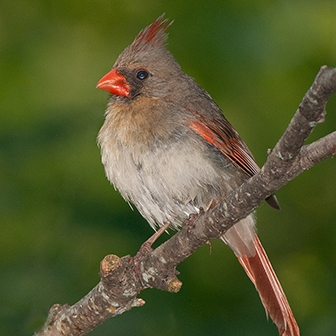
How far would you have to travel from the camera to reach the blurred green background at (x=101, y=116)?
4.72 m

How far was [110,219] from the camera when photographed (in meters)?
5.16

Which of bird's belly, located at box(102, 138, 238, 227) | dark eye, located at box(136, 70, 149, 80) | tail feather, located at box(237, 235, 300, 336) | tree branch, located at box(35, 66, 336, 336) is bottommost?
tail feather, located at box(237, 235, 300, 336)

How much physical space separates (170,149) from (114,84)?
711mm

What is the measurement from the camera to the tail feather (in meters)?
4.24

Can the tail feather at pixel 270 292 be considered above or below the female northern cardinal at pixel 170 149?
below

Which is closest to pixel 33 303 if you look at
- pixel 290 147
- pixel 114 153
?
pixel 114 153

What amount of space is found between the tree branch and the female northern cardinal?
54 cm

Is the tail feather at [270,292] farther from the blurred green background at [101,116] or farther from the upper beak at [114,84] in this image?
the upper beak at [114,84]

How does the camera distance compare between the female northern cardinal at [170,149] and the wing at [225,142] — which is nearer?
the female northern cardinal at [170,149]

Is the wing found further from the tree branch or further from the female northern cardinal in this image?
the tree branch

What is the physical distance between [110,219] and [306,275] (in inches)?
53.3

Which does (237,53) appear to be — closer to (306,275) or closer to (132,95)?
(132,95)

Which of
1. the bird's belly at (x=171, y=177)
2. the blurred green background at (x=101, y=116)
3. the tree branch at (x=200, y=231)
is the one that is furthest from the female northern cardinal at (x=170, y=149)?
the tree branch at (x=200, y=231)

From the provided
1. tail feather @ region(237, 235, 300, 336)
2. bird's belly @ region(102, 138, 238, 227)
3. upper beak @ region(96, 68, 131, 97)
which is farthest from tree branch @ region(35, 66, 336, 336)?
upper beak @ region(96, 68, 131, 97)
